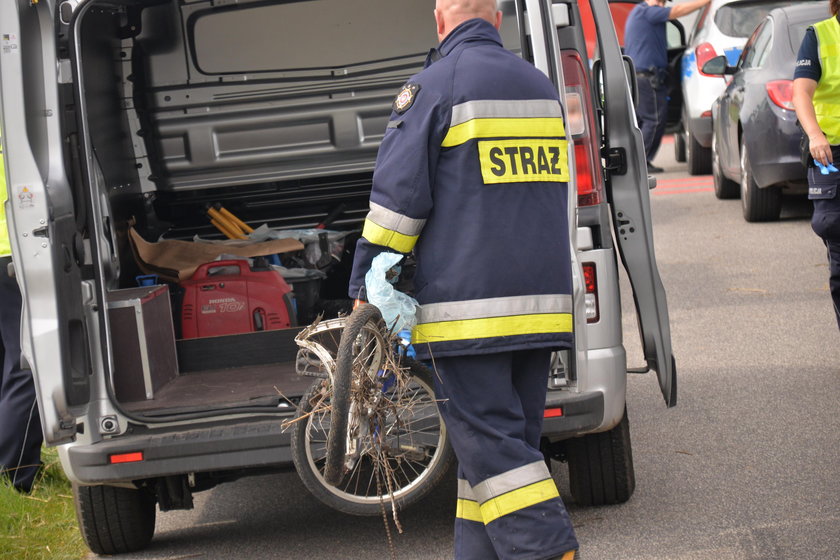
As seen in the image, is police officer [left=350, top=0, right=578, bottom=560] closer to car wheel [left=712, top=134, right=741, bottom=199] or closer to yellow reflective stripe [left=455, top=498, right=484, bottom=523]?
yellow reflective stripe [left=455, top=498, right=484, bottom=523]


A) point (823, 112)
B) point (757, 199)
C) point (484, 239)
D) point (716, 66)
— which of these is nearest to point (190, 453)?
point (484, 239)

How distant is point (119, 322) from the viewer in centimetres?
489

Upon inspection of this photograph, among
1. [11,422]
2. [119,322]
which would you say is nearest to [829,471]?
[119,322]

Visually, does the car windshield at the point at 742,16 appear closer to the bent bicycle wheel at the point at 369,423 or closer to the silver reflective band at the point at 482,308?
the bent bicycle wheel at the point at 369,423

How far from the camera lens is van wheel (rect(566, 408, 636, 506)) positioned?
4.69 metres

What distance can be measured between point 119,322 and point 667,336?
2.10 meters

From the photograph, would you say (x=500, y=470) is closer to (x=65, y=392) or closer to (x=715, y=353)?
(x=65, y=392)

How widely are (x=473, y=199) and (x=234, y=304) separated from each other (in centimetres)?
275

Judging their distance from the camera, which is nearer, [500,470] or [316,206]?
[500,470]

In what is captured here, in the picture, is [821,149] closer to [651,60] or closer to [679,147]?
[651,60]

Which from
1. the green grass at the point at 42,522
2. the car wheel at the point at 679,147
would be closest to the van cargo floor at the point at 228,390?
the green grass at the point at 42,522

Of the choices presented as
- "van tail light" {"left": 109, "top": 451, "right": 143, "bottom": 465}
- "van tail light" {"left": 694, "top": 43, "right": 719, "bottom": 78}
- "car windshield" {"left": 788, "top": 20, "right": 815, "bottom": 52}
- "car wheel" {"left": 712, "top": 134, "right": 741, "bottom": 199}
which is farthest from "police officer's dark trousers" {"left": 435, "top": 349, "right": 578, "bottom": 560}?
"van tail light" {"left": 694, "top": 43, "right": 719, "bottom": 78}

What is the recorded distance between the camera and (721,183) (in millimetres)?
11898

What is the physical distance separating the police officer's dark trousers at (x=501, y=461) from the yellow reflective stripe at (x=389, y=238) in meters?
0.36
